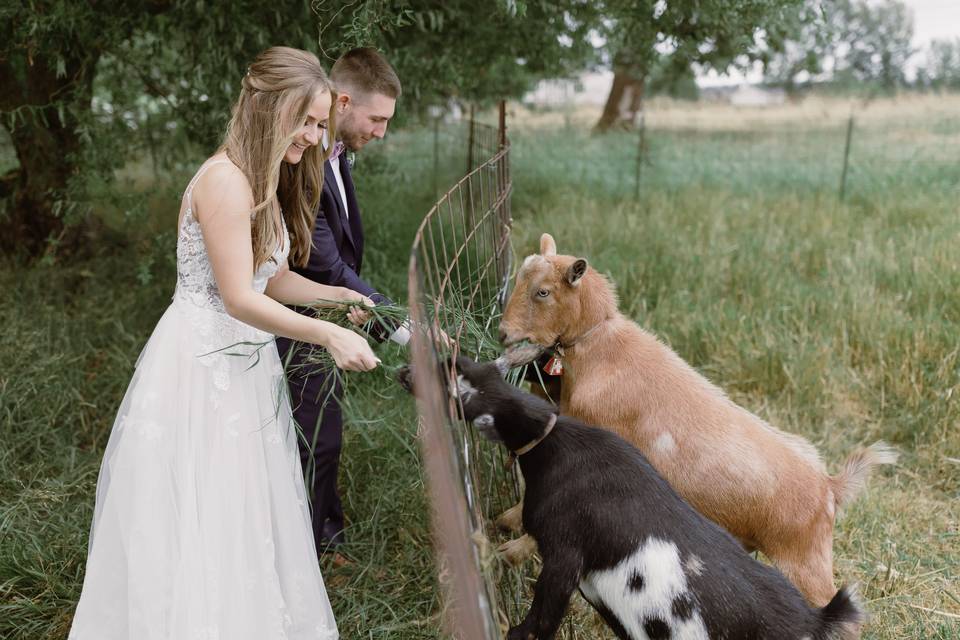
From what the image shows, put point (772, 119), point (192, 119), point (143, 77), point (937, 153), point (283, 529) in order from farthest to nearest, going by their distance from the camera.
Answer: point (772, 119) → point (937, 153) → point (143, 77) → point (192, 119) → point (283, 529)

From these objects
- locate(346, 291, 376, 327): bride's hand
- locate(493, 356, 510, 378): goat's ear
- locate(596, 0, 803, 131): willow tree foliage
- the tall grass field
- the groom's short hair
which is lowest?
the tall grass field

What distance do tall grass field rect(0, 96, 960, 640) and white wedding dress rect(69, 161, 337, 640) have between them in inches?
16.2

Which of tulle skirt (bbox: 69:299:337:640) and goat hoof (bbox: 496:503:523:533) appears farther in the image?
goat hoof (bbox: 496:503:523:533)

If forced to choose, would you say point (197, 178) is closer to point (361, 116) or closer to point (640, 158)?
point (361, 116)

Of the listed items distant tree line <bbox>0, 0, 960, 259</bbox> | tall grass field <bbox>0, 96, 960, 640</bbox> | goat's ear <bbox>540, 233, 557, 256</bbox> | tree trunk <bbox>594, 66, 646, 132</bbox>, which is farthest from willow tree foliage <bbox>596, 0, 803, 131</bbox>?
tree trunk <bbox>594, 66, 646, 132</bbox>

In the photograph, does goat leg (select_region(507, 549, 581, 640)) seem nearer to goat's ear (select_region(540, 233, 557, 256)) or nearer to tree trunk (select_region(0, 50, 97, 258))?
goat's ear (select_region(540, 233, 557, 256))

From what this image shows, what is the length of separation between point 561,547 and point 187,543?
1144 mm

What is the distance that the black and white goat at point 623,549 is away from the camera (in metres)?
2.38

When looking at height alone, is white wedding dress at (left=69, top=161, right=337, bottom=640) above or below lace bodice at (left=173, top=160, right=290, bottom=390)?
below

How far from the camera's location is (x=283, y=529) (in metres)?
2.86

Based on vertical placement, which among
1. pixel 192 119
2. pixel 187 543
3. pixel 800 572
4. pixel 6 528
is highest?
pixel 192 119

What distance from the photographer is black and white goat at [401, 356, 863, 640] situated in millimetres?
2385

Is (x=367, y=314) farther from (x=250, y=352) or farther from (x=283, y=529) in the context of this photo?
(x=283, y=529)

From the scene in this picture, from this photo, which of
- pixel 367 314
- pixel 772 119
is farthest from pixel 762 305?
pixel 772 119
